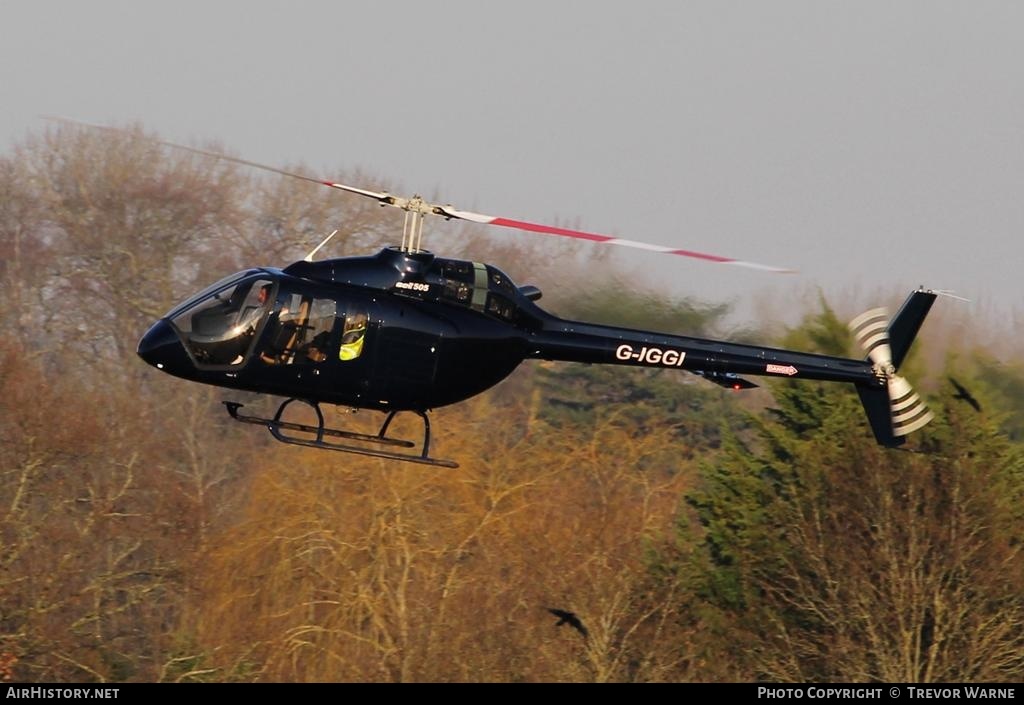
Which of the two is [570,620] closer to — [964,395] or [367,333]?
[964,395]

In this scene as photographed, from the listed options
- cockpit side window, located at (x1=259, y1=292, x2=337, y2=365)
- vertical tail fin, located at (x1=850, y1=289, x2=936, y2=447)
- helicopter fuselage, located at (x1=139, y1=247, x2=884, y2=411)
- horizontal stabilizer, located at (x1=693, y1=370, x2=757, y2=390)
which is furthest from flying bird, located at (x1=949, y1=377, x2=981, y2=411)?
cockpit side window, located at (x1=259, y1=292, x2=337, y2=365)

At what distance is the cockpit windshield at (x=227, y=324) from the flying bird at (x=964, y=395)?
17.9m

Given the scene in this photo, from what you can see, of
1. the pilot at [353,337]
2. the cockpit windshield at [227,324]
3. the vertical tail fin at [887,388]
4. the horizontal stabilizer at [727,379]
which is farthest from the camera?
the vertical tail fin at [887,388]

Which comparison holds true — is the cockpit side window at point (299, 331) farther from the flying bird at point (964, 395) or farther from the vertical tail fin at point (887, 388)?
the flying bird at point (964, 395)

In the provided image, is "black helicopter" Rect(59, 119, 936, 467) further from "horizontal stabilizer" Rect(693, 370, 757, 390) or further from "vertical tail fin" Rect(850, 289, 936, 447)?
"vertical tail fin" Rect(850, 289, 936, 447)

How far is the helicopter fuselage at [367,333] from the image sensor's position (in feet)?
54.3

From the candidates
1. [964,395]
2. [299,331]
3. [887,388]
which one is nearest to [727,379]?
[887,388]

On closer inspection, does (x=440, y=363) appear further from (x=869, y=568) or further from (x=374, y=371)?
(x=869, y=568)

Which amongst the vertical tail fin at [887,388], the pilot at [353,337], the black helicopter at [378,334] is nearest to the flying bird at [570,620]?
the vertical tail fin at [887,388]

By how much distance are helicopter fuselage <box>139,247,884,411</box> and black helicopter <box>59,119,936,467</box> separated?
1 cm

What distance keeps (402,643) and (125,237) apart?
2983 centimetres

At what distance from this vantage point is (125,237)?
184 ft

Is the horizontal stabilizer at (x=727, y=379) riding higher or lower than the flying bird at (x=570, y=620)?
higher
